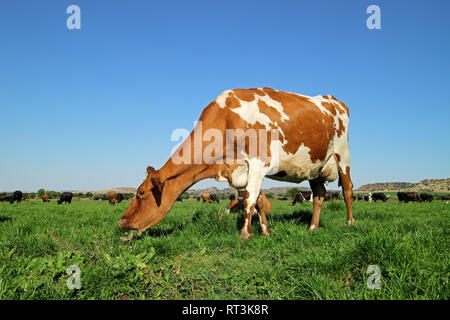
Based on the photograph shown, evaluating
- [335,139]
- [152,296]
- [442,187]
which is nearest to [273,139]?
[335,139]

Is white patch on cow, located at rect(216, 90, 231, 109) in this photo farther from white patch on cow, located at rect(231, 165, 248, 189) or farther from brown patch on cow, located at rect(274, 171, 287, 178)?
brown patch on cow, located at rect(274, 171, 287, 178)

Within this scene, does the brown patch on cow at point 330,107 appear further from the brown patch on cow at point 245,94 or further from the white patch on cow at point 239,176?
the white patch on cow at point 239,176

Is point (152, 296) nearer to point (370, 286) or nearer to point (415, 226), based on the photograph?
point (370, 286)

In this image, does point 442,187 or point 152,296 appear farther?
point 442,187

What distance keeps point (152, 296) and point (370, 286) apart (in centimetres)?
223

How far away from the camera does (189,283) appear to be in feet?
11.4

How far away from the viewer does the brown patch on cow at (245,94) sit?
21.3ft

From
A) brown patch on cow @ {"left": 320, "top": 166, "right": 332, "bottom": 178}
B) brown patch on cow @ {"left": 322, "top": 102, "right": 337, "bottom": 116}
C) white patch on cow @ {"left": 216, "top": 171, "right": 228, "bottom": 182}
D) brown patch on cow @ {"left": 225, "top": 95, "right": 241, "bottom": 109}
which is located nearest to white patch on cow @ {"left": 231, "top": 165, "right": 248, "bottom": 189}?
white patch on cow @ {"left": 216, "top": 171, "right": 228, "bottom": 182}

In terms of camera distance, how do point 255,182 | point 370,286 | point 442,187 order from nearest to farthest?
point 370,286, point 255,182, point 442,187

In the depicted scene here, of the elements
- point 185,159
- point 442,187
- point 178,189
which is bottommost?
point 442,187

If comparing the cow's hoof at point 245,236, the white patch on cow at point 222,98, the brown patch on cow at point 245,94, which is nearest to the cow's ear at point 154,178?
the cow's hoof at point 245,236

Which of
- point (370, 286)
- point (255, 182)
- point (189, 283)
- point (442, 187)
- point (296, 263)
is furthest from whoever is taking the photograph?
point (442, 187)

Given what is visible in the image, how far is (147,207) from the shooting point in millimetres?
6008

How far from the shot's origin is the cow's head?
19.4 feet
